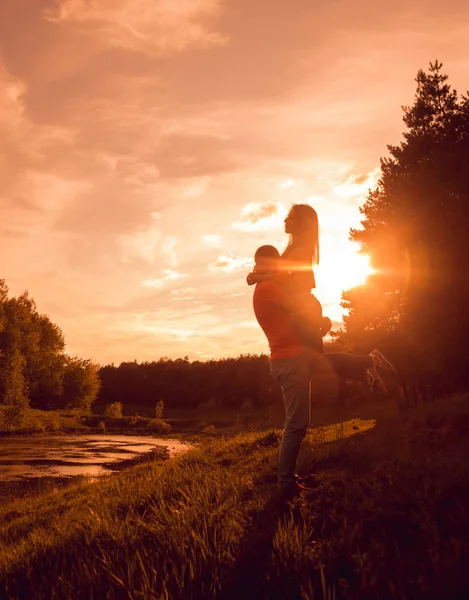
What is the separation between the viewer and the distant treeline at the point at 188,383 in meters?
74.7

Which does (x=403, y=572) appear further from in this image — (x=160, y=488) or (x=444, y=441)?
(x=444, y=441)

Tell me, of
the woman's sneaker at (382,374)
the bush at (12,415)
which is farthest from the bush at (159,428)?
the woman's sneaker at (382,374)

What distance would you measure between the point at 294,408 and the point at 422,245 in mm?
18220

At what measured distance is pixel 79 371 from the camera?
6338cm

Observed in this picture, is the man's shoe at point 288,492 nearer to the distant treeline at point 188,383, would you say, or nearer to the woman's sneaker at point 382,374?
the woman's sneaker at point 382,374

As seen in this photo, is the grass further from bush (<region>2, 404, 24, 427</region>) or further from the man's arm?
the man's arm

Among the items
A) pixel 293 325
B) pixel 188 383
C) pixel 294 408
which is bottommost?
pixel 188 383

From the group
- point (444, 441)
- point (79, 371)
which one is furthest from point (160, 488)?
point (79, 371)

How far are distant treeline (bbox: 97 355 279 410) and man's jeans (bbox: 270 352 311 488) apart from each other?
6492 cm

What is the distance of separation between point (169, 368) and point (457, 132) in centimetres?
6826

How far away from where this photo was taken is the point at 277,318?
5.00m

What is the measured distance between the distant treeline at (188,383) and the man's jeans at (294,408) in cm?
6492

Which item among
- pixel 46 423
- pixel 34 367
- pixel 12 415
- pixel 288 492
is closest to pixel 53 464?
pixel 288 492

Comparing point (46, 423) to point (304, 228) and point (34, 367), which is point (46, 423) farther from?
point (304, 228)
